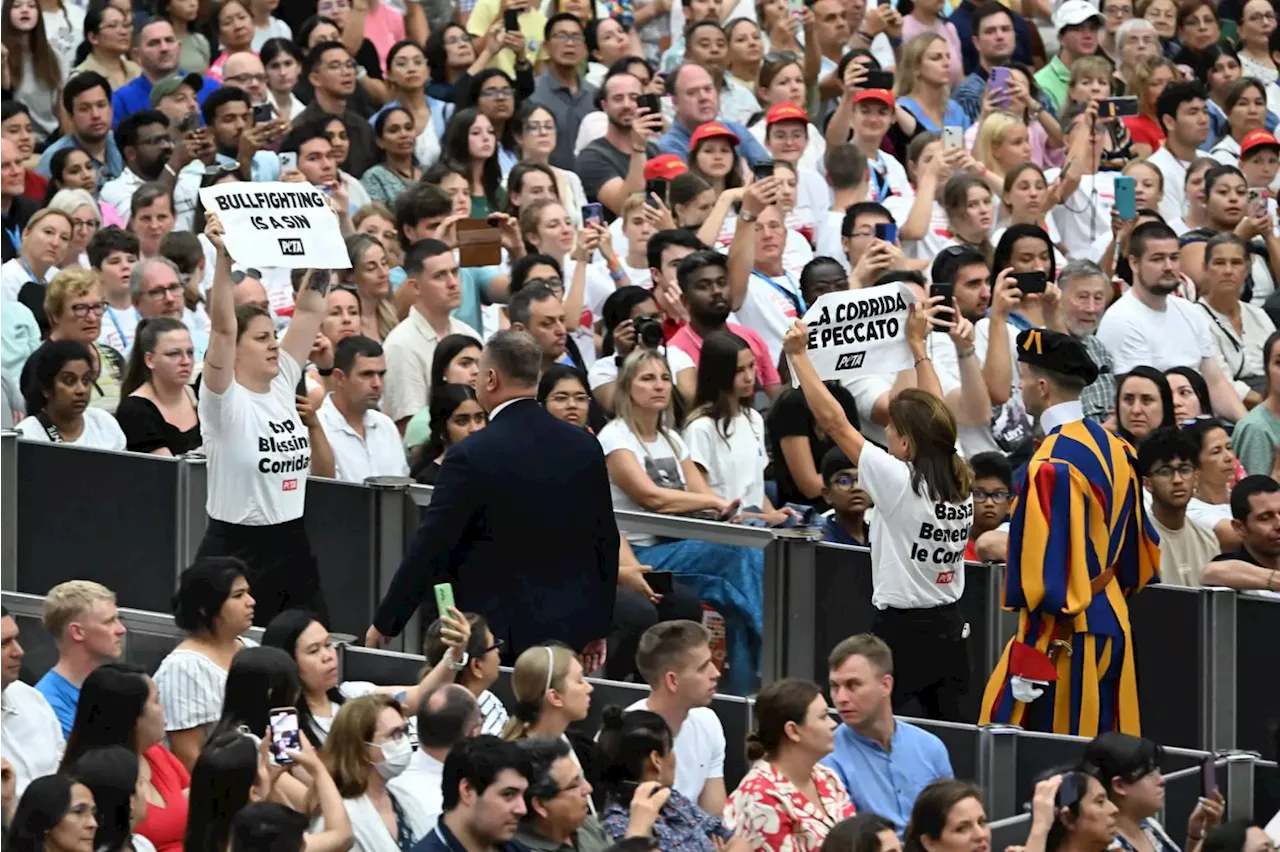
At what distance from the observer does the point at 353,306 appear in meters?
12.3

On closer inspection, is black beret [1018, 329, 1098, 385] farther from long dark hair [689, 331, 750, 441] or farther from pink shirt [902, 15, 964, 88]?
pink shirt [902, 15, 964, 88]

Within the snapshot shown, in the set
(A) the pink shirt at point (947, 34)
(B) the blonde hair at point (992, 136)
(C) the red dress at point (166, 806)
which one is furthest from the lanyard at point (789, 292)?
(C) the red dress at point (166, 806)

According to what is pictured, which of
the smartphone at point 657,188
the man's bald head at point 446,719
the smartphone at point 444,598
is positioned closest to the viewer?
the man's bald head at point 446,719

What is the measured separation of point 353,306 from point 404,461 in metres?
0.98

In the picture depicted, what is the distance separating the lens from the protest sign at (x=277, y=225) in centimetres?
1078

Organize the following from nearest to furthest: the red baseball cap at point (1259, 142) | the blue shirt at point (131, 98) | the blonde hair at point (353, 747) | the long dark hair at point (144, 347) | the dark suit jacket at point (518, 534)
→ the blonde hair at point (353, 747) < the dark suit jacket at point (518, 534) < the long dark hair at point (144, 347) < the blue shirt at point (131, 98) < the red baseball cap at point (1259, 142)

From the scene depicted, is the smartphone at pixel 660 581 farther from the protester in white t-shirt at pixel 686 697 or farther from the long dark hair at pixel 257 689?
the long dark hair at pixel 257 689

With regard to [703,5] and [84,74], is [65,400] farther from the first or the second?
[703,5]

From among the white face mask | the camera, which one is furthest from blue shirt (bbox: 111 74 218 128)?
the white face mask

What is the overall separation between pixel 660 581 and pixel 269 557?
1432mm

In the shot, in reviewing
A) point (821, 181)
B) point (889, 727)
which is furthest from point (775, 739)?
point (821, 181)

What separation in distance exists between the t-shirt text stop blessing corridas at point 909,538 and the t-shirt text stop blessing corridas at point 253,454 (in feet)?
6.76

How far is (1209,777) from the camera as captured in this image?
8930 millimetres

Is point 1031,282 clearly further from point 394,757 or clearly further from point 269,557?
point 394,757
